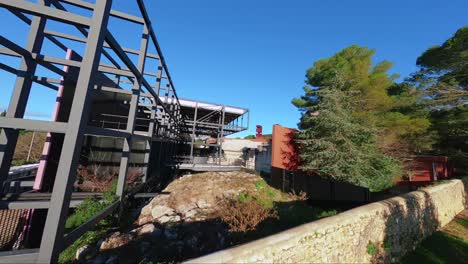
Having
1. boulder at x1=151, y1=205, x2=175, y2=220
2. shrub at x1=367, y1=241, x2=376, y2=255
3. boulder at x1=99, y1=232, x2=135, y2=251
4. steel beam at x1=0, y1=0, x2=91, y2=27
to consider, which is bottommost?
boulder at x1=99, y1=232, x2=135, y2=251

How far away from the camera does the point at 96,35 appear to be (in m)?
3.12

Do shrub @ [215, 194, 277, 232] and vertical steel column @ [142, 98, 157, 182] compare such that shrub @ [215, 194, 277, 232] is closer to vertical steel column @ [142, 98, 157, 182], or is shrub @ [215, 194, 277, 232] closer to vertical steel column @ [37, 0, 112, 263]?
vertical steel column @ [142, 98, 157, 182]

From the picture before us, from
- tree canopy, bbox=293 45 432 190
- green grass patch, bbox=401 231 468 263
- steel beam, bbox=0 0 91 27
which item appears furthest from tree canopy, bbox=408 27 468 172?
steel beam, bbox=0 0 91 27

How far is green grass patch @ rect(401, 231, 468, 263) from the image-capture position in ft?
18.5

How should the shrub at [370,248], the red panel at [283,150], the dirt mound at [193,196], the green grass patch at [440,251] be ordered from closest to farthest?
the shrub at [370,248] → the green grass patch at [440,251] → the dirt mound at [193,196] → the red panel at [283,150]

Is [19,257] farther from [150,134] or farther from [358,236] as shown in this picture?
[358,236]

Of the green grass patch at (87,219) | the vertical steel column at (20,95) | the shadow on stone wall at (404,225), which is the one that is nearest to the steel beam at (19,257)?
the green grass patch at (87,219)

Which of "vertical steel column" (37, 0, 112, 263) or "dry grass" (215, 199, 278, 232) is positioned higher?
"vertical steel column" (37, 0, 112, 263)

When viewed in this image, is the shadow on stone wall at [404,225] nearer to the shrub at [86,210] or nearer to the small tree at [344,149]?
the small tree at [344,149]

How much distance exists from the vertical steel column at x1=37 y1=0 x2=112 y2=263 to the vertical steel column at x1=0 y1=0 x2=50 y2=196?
6.34ft

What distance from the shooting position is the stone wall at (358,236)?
9.18 feet

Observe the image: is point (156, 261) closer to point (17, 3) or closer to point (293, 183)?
point (17, 3)

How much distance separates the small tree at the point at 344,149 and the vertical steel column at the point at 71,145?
10.6 meters

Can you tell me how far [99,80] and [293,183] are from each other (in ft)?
35.2
